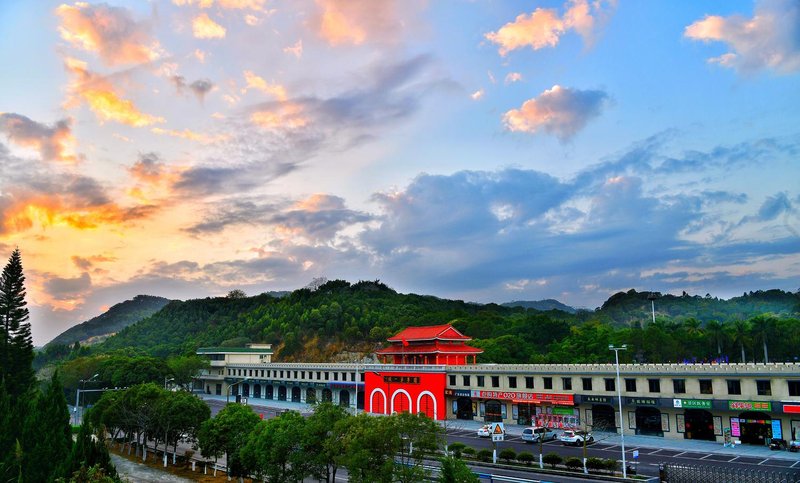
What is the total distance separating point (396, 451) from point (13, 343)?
216ft

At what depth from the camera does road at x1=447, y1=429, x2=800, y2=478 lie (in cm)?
4134

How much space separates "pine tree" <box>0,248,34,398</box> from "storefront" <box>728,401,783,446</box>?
254 feet

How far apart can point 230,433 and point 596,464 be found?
27.3 meters

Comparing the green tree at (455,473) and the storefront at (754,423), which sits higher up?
the green tree at (455,473)

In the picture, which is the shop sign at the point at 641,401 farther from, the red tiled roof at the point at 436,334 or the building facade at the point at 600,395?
the red tiled roof at the point at 436,334

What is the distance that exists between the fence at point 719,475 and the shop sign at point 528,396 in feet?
77.4

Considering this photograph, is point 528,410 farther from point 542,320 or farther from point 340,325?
point 340,325

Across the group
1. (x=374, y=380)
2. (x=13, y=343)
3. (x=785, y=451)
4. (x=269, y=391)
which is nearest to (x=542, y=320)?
(x=374, y=380)

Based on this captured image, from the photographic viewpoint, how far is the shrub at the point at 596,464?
40.9 metres

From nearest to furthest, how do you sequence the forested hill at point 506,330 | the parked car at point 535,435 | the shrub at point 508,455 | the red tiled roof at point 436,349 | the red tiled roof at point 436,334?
the shrub at point 508,455 < the parked car at point 535,435 < the red tiled roof at point 436,349 < the red tiled roof at point 436,334 < the forested hill at point 506,330

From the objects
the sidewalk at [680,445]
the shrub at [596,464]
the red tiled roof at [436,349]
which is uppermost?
the red tiled roof at [436,349]

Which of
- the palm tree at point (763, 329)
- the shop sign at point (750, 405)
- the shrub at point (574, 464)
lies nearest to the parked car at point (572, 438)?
the shrub at point (574, 464)

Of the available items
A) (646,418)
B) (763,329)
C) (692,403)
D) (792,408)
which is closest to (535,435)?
(646,418)

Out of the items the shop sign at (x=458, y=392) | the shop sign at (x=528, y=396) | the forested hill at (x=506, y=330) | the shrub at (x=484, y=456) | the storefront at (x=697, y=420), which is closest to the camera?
the shrub at (x=484, y=456)
